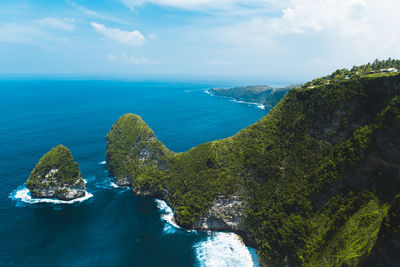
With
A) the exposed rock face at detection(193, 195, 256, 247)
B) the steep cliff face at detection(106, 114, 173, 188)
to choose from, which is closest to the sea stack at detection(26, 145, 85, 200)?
the steep cliff face at detection(106, 114, 173, 188)

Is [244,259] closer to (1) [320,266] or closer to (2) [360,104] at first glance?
(1) [320,266]

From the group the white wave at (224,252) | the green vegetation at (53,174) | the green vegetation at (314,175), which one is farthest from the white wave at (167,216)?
the green vegetation at (53,174)

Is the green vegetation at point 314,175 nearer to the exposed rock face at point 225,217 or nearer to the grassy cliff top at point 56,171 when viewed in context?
the exposed rock face at point 225,217

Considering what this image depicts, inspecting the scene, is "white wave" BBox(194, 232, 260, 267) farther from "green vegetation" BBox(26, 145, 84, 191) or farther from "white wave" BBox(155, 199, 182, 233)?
"green vegetation" BBox(26, 145, 84, 191)

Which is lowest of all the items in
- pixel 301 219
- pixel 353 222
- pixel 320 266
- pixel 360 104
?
pixel 320 266

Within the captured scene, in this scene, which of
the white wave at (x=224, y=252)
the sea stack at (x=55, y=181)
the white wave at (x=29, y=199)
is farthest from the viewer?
the sea stack at (x=55, y=181)

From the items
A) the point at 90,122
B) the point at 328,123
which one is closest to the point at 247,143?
the point at 328,123
